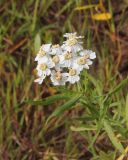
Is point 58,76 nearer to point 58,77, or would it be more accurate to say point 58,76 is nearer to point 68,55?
point 58,77

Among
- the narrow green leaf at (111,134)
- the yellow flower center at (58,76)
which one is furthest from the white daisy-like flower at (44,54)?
the narrow green leaf at (111,134)

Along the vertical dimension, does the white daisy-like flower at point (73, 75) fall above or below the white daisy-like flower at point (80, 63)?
below

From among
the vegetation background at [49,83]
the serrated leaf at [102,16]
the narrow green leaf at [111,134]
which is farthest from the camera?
the serrated leaf at [102,16]

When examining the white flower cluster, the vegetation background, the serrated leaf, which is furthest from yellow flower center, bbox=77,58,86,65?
the serrated leaf

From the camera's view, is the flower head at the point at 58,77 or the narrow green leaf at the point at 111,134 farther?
the narrow green leaf at the point at 111,134

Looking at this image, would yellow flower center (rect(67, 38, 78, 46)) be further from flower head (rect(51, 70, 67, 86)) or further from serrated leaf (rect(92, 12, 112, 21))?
serrated leaf (rect(92, 12, 112, 21))

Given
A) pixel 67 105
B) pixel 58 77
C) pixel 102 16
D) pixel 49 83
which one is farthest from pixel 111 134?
pixel 102 16

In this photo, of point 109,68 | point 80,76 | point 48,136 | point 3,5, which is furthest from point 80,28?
point 80,76

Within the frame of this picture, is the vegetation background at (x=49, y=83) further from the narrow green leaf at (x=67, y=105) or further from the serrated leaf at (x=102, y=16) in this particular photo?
the narrow green leaf at (x=67, y=105)
